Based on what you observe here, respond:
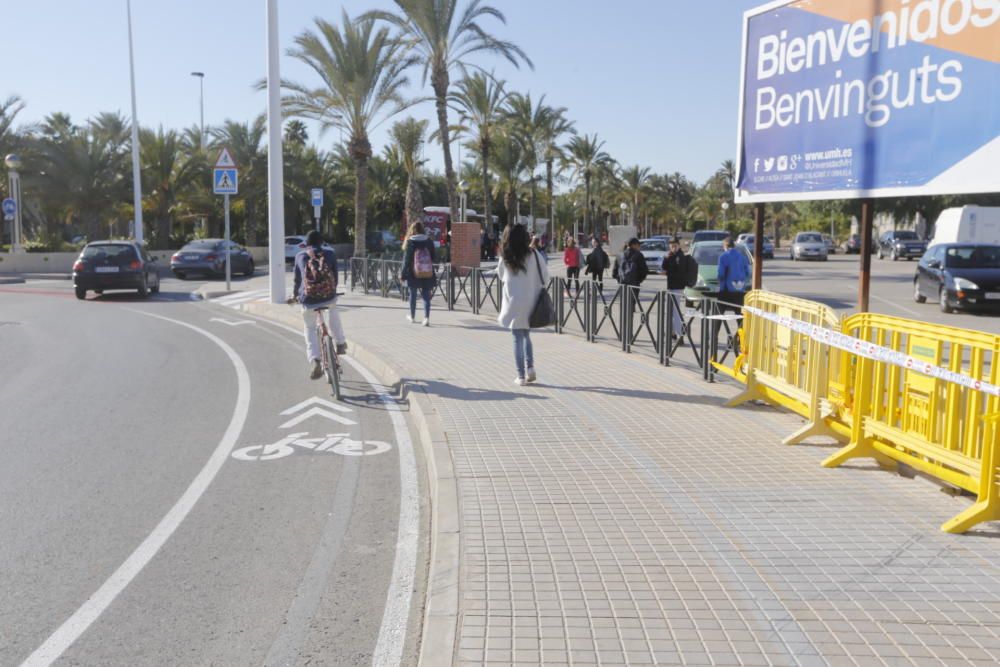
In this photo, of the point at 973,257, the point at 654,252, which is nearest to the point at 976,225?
the point at 654,252

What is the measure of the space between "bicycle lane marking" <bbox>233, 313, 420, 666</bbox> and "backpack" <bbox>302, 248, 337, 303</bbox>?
7.11ft

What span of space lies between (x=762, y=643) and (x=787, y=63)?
7.42 metres

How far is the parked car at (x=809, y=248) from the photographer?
165 feet

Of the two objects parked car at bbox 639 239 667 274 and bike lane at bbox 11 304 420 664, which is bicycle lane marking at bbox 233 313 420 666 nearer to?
bike lane at bbox 11 304 420 664

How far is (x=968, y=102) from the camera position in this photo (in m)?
7.59

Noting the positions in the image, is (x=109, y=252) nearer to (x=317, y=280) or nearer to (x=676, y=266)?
(x=317, y=280)

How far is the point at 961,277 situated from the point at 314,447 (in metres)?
17.6

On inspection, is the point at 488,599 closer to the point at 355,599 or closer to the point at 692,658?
the point at 355,599

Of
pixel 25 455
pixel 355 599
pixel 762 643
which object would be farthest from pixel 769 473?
pixel 25 455

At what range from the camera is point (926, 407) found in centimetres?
601

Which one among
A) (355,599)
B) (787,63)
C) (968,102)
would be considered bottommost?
(355,599)

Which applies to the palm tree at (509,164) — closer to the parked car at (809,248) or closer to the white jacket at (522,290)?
the parked car at (809,248)

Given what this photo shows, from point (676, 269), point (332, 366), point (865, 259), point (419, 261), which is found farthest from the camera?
point (419, 261)

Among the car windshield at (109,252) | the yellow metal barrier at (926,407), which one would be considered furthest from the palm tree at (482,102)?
the yellow metal barrier at (926,407)
